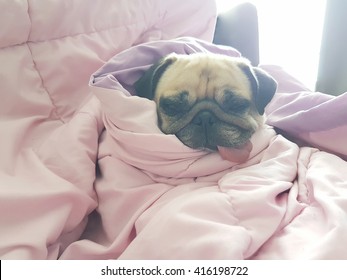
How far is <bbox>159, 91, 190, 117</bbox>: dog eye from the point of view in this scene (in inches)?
30.1

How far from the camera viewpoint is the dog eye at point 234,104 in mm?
772

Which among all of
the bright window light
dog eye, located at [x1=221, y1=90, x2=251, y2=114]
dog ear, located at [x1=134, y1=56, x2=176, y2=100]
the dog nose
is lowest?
the bright window light

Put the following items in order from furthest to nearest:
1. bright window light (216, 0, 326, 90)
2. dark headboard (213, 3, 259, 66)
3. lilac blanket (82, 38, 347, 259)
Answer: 1. bright window light (216, 0, 326, 90)
2. dark headboard (213, 3, 259, 66)
3. lilac blanket (82, 38, 347, 259)

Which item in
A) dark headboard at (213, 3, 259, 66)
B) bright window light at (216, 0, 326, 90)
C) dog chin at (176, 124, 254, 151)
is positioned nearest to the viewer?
dog chin at (176, 124, 254, 151)

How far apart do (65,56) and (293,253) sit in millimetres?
597

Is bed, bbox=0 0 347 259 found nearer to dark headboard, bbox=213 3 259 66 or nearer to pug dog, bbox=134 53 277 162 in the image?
pug dog, bbox=134 53 277 162

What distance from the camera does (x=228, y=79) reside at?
0.78m

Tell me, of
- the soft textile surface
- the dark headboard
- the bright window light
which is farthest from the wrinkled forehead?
the bright window light

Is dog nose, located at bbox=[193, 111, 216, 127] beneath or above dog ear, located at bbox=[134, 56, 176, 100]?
beneath

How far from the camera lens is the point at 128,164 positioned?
0.77 m

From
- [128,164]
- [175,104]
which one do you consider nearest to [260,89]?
[175,104]

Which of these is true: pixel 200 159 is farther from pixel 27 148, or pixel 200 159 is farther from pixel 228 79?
pixel 27 148

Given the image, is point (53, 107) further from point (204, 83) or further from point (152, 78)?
point (204, 83)

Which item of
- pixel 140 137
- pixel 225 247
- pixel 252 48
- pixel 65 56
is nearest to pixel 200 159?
pixel 140 137
